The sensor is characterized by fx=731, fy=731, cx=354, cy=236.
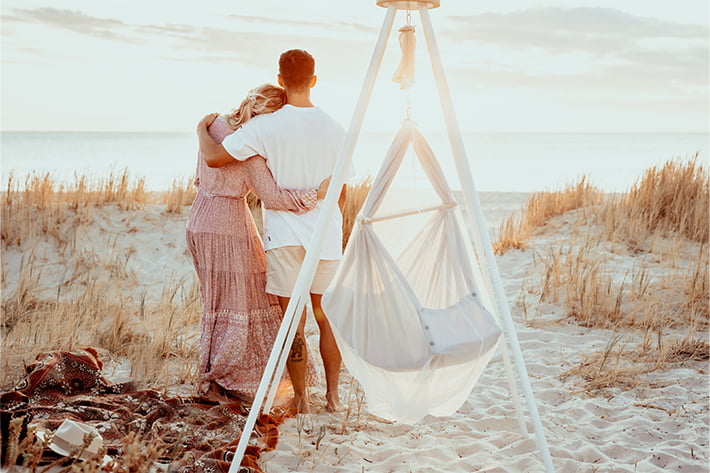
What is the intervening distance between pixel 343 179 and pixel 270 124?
33.1 inches

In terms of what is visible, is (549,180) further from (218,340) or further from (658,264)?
(218,340)

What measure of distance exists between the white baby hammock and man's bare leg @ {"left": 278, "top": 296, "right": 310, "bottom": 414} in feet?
2.96

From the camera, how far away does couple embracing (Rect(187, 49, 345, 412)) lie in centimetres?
345

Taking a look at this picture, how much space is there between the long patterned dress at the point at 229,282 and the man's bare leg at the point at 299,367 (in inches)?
6.9

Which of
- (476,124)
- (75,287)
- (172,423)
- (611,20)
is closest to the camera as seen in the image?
(172,423)

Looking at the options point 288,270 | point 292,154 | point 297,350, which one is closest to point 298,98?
point 292,154

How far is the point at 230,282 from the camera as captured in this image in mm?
3729

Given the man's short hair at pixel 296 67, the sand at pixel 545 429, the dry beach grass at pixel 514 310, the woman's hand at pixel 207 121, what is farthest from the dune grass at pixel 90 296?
the man's short hair at pixel 296 67

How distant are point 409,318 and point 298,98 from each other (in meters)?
1.34

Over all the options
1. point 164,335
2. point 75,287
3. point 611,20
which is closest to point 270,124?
point 164,335

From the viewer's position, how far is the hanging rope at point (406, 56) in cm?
277

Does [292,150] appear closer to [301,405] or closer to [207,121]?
[207,121]

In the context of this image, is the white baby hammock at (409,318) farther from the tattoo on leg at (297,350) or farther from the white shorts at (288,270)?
the tattoo on leg at (297,350)

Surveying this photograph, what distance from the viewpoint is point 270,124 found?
11.3 feet
